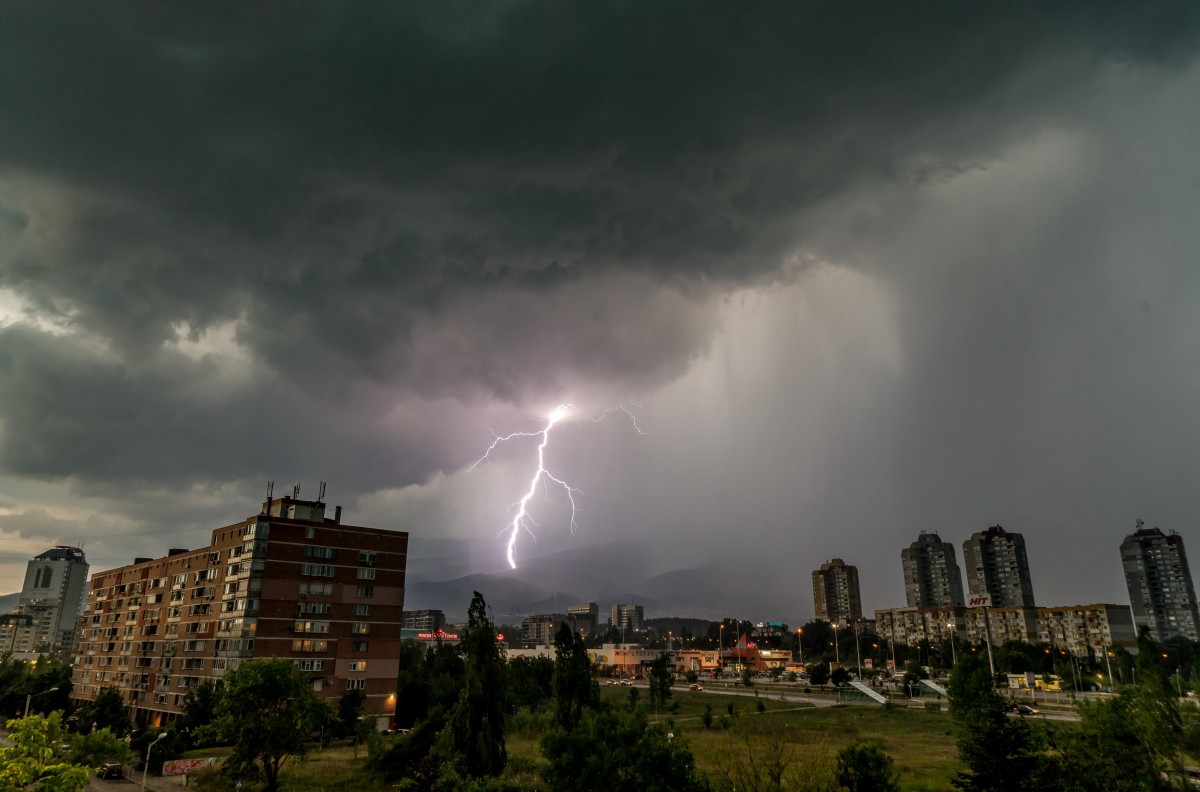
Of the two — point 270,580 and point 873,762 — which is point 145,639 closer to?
point 270,580

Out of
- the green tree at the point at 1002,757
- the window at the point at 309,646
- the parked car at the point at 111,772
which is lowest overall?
the parked car at the point at 111,772

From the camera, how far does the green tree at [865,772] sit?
2511cm

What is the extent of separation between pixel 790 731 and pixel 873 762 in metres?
54.8

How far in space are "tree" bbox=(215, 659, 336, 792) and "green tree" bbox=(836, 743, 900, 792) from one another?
3855 cm

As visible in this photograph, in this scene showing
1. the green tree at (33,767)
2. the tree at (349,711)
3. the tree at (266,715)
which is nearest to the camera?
the green tree at (33,767)

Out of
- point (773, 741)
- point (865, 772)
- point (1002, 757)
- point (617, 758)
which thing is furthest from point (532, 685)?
point (617, 758)

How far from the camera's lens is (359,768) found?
195ft

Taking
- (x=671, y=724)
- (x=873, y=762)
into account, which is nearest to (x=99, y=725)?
(x=671, y=724)

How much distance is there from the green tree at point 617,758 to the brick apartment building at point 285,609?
73.4 m

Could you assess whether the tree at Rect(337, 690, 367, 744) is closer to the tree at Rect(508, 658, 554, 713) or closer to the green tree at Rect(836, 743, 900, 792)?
the tree at Rect(508, 658, 554, 713)

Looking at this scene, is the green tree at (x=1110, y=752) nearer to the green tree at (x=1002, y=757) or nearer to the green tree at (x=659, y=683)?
the green tree at (x=1002, y=757)

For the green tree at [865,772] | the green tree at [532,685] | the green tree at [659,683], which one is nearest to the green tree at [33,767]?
the green tree at [865,772]

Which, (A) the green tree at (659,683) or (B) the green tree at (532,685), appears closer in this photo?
(B) the green tree at (532,685)

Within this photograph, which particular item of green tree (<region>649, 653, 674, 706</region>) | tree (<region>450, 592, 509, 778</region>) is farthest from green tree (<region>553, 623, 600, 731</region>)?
green tree (<region>649, 653, 674, 706</region>)
